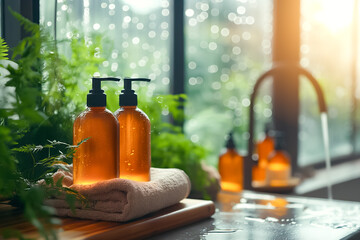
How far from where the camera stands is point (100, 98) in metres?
0.97

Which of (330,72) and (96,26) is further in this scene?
(330,72)

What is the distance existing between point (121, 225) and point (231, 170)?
0.86m

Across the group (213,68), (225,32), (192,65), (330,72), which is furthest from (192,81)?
(330,72)

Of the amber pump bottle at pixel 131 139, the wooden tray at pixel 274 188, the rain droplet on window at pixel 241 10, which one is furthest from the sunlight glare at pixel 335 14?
the amber pump bottle at pixel 131 139

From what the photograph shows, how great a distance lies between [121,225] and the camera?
91 cm

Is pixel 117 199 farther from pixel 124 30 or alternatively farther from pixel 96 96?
pixel 124 30

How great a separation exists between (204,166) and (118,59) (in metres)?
0.36

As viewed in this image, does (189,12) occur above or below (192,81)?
above

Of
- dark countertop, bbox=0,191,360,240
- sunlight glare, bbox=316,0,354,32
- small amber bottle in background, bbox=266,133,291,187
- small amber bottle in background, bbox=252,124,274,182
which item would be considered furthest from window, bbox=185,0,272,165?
dark countertop, bbox=0,191,360,240

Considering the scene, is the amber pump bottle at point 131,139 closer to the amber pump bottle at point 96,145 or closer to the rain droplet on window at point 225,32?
the amber pump bottle at point 96,145

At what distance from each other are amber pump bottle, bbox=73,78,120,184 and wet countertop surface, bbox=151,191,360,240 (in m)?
0.15

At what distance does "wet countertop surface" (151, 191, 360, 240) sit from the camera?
0.98m

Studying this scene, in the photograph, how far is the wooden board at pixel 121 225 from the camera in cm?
86

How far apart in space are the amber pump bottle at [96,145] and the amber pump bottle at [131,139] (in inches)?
2.2
